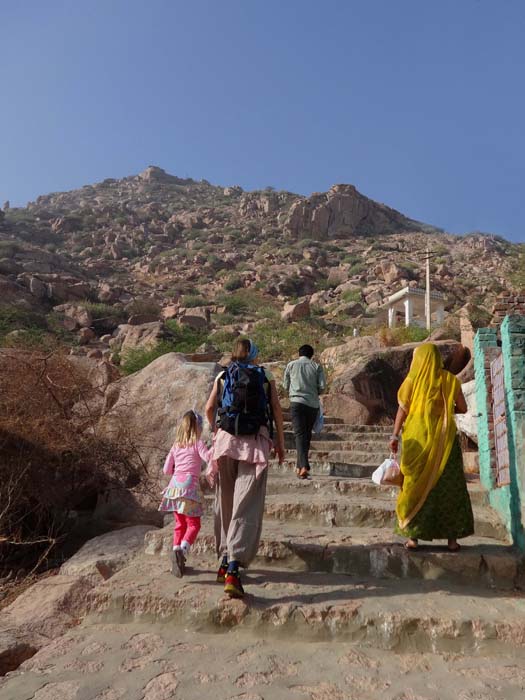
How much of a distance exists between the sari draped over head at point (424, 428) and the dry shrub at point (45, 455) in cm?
366

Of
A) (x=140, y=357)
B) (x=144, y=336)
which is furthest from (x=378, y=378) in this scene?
(x=144, y=336)

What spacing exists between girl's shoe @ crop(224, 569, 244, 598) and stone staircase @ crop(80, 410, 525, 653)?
1.9 inches

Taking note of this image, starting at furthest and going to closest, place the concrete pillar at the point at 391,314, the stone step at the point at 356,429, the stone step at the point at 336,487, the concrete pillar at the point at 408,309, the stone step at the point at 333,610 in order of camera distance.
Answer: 1. the concrete pillar at the point at 391,314
2. the concrete pillar at the point at 408,309
3. the stone step at the point at 356,429
4. the stone step at the point at 336,487
5. the stone step at the point at 333,610

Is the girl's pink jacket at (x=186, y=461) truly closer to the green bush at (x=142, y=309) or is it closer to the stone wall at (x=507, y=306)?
the stone wall at (x=507, y=306)

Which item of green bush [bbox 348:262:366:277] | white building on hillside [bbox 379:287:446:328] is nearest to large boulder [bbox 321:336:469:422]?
white building on hillside [bbox 379:287:446:328]

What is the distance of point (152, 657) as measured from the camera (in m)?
2.72

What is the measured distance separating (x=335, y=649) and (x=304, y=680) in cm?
38

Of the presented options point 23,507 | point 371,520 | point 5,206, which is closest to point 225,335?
point 23,507

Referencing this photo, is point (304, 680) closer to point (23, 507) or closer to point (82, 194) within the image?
point (23, 507)

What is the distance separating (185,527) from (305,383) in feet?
8.60

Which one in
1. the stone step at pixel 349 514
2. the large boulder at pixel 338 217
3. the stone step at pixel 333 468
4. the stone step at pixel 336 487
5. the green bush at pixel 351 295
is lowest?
the stone step at pixel 349 514

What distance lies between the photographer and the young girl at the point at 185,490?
3.60 meters

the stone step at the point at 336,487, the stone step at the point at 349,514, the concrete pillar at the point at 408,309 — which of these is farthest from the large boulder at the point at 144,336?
the stone step at the point at 349,514

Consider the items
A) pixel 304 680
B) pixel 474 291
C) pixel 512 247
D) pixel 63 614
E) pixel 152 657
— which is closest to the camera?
pixel 304 680
